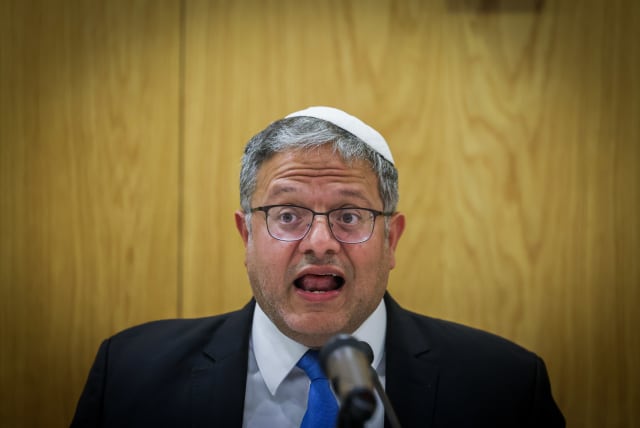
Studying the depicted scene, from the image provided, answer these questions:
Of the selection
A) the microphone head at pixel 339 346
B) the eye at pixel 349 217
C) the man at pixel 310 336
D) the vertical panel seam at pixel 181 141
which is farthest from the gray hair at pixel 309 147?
the microphone head at pixel 339 346

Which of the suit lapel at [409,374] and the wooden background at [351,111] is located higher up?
the wooden background at [351,111]

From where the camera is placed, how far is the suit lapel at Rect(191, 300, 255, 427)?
5.08 ft

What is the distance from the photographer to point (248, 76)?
85.6 inches

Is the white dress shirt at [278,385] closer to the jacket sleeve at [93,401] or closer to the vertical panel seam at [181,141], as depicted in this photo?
the jacket sleeve at [93,401]

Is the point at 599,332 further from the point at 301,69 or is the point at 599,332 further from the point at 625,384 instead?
the point at 301,69

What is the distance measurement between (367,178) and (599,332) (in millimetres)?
1247

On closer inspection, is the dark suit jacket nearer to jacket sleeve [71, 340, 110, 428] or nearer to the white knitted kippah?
jacket sleeve [71, 340, 110, 428]

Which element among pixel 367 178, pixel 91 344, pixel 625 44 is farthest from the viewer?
pixel 91 344

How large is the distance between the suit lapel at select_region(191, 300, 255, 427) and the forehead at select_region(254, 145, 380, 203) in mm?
460

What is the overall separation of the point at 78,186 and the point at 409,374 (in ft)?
4.91

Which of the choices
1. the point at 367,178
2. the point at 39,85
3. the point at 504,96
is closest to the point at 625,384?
the point at 504,96

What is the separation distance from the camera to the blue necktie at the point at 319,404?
1435mm

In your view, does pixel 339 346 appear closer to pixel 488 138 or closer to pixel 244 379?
pixel 244 379

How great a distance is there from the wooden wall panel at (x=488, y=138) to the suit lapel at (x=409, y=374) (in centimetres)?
47
